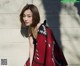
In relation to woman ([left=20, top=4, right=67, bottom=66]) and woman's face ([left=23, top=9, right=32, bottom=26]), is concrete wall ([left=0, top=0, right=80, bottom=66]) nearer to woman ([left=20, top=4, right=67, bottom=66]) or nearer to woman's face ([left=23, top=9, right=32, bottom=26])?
woman ([left=20, top=4, right=67, bottom=66])

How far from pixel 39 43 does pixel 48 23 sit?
76 cm

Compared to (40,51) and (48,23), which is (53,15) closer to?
(48,23)

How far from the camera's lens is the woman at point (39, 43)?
563cm

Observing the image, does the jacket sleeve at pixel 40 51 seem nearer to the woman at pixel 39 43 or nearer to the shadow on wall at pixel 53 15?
the woman at pixel 39 43

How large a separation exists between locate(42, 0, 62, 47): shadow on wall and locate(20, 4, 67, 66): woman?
44 centimetres

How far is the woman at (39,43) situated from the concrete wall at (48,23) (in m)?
0.41

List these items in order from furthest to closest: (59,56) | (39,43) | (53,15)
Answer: (53,15) → (59,56) → (39,43)

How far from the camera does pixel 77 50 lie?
6344 mm

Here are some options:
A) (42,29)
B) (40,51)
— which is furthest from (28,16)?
(40,51)

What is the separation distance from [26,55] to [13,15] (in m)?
0.70

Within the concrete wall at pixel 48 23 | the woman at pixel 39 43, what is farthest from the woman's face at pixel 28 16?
the concrete wall at pixel 48 23

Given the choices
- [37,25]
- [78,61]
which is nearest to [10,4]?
[37,25]

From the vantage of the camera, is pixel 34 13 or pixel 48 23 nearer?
pixel 34 13

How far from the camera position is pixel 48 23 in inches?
248
